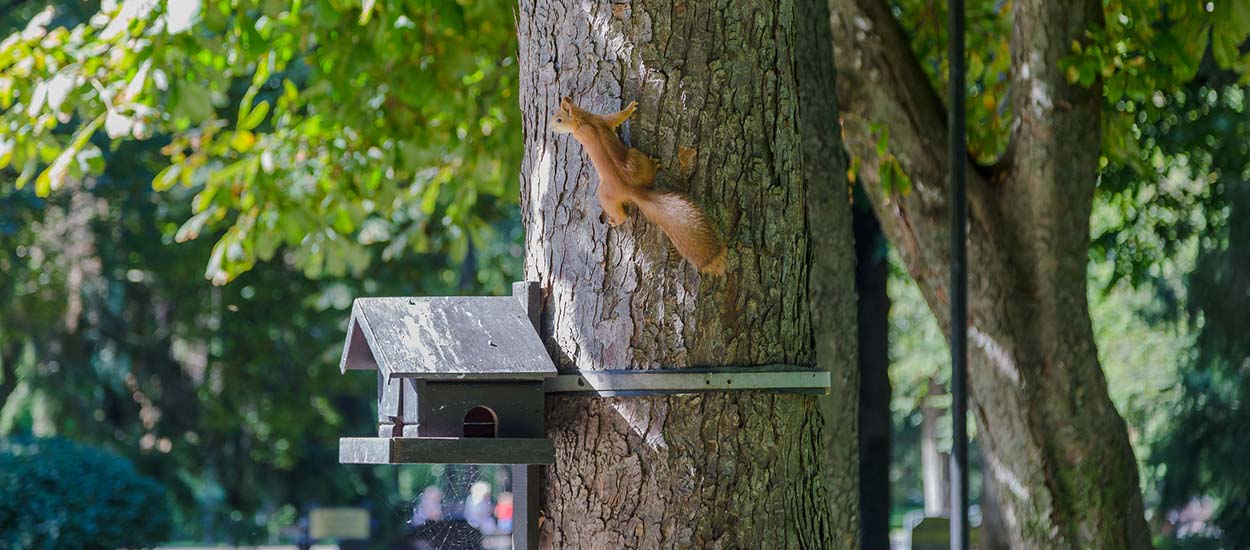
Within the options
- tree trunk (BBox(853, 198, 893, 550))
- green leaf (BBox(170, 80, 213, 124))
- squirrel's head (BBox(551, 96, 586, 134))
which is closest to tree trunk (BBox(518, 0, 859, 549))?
squirrel's head (BBox(551, 96, 586, 134))

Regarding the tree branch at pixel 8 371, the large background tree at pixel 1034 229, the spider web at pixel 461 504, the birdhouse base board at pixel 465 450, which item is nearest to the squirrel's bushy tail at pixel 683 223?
the birdhouse base board at pixel 465 450

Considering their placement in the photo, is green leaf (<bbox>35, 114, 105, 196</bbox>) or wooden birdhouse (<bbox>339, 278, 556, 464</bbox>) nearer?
wooden birdhouse (<bbox>339, 278, 556, 464</bbox>)

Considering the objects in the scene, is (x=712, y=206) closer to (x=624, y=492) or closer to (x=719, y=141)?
(x=719, y=141)

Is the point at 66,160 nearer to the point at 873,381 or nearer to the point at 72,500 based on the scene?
the point at 873,381

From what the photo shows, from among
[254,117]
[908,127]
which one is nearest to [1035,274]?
[908,127]

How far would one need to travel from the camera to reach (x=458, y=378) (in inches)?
108

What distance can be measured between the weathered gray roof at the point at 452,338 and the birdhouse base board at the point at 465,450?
12 cm

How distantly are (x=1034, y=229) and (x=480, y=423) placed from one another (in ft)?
9.82

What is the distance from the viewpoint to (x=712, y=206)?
8.78 feet

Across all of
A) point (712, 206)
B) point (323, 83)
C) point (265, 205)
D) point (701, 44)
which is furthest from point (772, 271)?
point (265, 205)

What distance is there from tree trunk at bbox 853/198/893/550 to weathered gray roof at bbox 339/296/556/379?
5.50m

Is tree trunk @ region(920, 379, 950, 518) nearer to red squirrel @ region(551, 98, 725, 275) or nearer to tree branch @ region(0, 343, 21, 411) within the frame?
tree branch @ region(0, 343, 21, 411)

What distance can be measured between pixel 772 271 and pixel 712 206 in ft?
0.58

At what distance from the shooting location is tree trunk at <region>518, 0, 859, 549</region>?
264 cm
